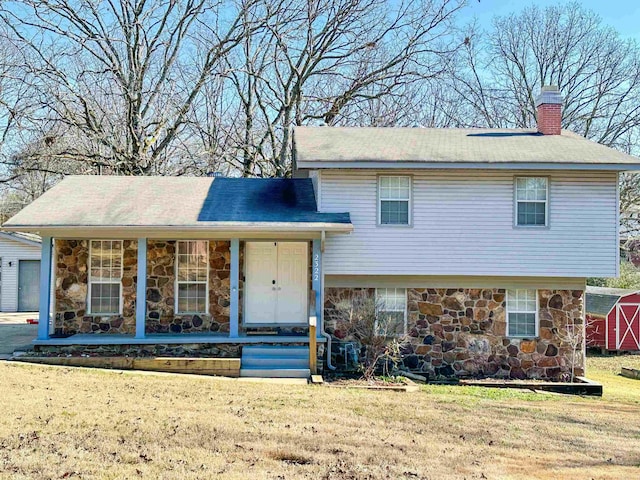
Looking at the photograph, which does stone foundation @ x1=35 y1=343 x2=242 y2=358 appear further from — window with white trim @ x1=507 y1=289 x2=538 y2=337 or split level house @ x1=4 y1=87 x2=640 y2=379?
window with white trim @ x1=507 y1=289 x2=538 y2=337

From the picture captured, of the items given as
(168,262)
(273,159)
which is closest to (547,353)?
(168,262)

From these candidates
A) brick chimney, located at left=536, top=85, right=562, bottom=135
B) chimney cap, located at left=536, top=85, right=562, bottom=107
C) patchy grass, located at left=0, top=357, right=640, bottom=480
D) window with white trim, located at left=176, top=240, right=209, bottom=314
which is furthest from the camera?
brick chimney, located at left=536, top=85, right=562, bottom=135

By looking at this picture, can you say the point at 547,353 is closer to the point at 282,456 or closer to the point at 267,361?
the point at 267,361

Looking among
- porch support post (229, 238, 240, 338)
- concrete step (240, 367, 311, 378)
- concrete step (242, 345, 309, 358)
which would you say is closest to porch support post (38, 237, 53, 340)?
porch support post (229, 238, 240, 338)

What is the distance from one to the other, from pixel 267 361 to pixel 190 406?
3.67 m

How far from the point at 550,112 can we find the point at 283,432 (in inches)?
485

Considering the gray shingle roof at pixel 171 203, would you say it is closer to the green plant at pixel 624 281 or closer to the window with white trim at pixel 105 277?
the window with white trim at pixel 105 277

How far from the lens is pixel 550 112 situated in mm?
15359

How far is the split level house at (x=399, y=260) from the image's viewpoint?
1245 centimetres

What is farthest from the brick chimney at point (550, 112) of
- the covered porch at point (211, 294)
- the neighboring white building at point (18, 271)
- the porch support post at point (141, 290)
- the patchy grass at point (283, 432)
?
the neighboring white building at point (18, 271)

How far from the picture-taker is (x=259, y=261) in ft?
43.5

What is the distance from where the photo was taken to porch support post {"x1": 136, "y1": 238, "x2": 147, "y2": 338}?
1197cm

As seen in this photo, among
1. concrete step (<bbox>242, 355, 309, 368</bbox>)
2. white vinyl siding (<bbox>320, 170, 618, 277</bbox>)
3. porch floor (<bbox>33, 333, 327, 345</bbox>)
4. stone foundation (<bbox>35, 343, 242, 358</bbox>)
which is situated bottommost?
concrete step (<bbox>242, 355, 309, 368</bbox>)

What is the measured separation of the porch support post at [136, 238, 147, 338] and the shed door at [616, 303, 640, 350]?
17.1 m
